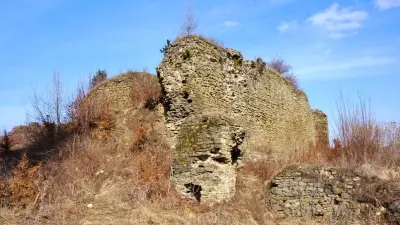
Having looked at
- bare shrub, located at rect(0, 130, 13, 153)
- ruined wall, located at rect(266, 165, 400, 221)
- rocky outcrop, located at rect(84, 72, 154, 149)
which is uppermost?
rocky outcrop, located at rect(84, 72, 154, 149)

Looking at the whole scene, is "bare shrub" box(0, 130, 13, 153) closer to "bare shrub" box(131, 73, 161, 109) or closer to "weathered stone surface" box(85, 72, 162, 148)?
"weathered stone surface" box(85, 72, 162, 148)

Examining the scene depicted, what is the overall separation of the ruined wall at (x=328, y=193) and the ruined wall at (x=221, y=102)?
1.33 m

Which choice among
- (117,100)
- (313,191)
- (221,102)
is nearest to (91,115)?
(117,100)

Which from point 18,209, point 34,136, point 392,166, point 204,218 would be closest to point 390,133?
point 392,166

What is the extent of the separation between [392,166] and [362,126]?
10.5ft

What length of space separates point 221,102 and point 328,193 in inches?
174

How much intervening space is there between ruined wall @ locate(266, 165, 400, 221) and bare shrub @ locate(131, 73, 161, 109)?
5.81 metres

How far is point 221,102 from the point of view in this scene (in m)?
12.5

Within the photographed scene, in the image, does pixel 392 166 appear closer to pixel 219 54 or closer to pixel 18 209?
pixel 219 54

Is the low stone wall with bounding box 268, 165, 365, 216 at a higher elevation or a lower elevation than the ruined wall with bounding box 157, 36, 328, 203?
lower

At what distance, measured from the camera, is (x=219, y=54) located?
12719mm

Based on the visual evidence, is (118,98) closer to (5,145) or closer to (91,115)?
(91,115)

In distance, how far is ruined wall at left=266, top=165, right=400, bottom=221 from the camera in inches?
354

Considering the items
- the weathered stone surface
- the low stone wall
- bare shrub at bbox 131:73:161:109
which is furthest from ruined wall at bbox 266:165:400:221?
the weathered stone surface
